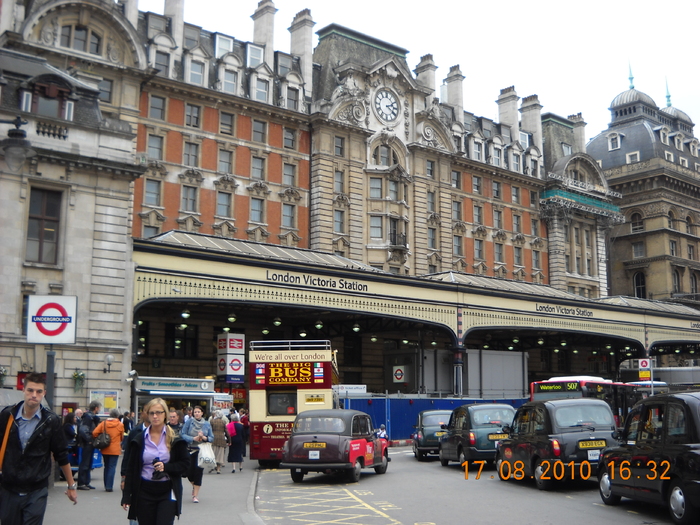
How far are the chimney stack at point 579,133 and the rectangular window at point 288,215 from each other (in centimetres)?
3489

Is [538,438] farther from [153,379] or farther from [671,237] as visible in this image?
[671,237]

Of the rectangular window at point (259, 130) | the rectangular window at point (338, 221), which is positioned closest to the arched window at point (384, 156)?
the rectangular window at point (338, 221)

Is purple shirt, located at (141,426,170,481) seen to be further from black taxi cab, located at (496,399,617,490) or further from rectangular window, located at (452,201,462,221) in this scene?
rectangular window, located at (452,201,462,221)

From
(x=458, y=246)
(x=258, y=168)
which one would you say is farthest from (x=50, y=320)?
(x=458, y=246)

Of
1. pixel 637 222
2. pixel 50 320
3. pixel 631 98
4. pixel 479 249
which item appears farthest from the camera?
pixel 631 98

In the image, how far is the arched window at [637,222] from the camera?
7769 centimetres

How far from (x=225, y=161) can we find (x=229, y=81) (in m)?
4.89

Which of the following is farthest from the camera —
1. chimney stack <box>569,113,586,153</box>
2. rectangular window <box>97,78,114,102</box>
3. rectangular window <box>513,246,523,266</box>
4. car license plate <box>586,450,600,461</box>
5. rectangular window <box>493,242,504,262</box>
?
chimney stack <box>569,113,586,153</box>

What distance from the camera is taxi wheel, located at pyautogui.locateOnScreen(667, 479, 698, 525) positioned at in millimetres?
12359

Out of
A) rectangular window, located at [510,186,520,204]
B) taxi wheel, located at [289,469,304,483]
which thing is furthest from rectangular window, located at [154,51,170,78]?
rectangular window, located at [510,186,520,204]

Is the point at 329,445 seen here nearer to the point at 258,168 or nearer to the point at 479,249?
the point at 258,168

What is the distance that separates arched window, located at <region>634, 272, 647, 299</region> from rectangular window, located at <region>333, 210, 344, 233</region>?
38.7m

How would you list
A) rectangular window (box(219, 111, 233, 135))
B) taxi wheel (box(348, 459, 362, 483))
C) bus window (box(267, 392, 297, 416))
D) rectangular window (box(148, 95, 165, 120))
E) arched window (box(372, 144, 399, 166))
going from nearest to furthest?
taxi wheel (box(348, 459, 362, 483)), bus window (box(267, 392, 297, 416)), rectangular window (box(148, 95, 165, 120)), rectangular window (box(219, 111, 233, 135)), arched window (box(372, 144, 399, 166))

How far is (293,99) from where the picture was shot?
165 feet
